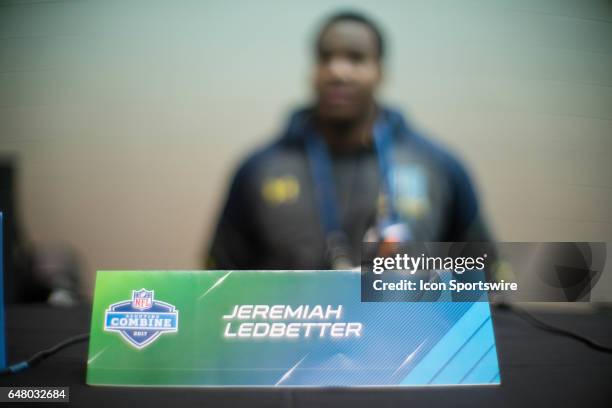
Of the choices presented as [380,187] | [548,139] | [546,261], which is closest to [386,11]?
[380,187]

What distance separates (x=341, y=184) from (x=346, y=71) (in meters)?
0.47

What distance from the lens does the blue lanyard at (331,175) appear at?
6.08 ft

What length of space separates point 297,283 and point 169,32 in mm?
1718

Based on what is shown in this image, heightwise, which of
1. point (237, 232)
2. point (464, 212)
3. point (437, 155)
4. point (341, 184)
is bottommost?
point (237, 232)

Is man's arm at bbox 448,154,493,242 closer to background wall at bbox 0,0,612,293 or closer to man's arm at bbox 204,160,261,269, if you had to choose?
background wall at bbox 0,0,612,293

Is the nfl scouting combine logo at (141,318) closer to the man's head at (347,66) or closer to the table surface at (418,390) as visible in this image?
the table surface at (418,390)

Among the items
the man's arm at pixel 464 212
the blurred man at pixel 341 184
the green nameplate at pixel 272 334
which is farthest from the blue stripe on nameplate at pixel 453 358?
the man's arm at pixel 464 212

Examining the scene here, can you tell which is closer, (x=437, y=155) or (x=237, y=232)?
(x=237, y=232)

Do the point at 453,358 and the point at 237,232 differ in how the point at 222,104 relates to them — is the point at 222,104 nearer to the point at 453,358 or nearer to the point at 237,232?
the point at 237,232

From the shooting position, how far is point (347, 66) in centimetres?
193

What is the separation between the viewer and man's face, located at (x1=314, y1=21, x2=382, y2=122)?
1.94 meters

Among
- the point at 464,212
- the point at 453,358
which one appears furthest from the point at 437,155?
the point at 453,358

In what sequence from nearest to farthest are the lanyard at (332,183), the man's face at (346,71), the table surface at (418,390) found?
the table surface at (418,390) → the lanyard at (332,183) → the man's face at (346,71)

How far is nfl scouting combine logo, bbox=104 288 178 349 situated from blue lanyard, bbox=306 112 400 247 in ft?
3.59
